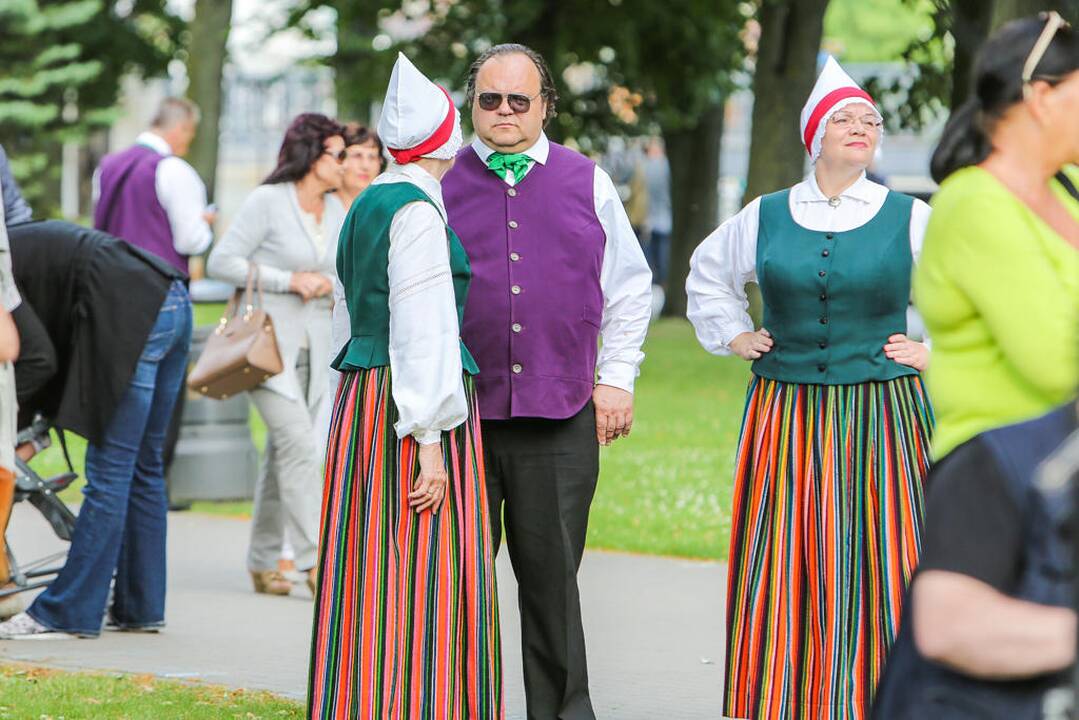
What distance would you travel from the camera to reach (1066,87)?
3016 millimetres

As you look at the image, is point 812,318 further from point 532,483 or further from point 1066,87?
point 1066,87

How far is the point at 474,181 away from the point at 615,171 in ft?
78.2

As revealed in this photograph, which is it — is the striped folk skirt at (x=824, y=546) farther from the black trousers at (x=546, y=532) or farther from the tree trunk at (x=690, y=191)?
the tree trunk at (x=690, y=191)

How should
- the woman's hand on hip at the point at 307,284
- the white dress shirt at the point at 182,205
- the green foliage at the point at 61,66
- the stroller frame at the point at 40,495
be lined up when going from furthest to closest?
the green foliage at the point at 61,66
the white dress shirt at the point at 182,205
the woman's hand on hip at the point at 307,284
the stroller frame at the point at 40,495

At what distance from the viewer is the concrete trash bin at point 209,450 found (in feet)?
38.2

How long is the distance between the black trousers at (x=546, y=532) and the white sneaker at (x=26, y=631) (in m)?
2.41

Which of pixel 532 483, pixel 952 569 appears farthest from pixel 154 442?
pixel 952 569

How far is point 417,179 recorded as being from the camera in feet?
17.8

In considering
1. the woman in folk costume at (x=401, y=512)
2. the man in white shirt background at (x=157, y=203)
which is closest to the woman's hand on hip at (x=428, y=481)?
the woman in folk costume at (x=401, y=512)

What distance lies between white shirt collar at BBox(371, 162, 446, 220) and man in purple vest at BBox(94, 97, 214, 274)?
5.25 metres

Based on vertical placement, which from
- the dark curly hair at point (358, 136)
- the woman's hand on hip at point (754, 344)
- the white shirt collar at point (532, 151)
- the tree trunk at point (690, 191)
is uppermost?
the tree trunk at point (690, 191)

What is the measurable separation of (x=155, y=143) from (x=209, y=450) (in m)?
1.85

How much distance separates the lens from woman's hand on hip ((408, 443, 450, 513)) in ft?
17.1

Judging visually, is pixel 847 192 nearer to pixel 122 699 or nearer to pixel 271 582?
pixel 122 699
